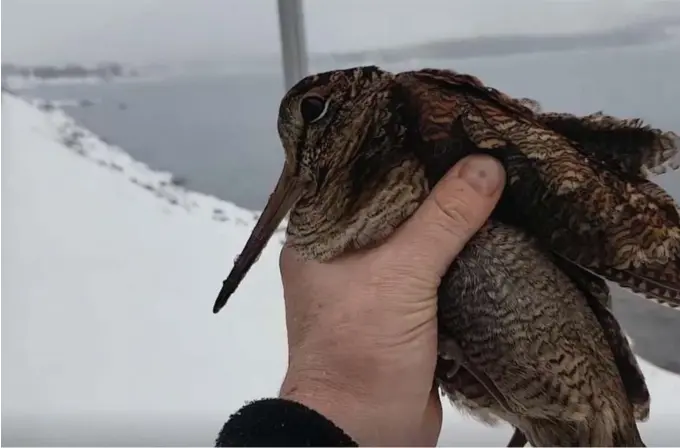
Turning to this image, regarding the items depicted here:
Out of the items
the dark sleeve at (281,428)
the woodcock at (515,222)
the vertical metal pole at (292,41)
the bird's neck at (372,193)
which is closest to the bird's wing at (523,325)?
the woodcock at (515,222)

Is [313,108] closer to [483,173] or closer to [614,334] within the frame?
[483,173]

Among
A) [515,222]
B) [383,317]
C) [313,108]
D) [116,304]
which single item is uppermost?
[313,108]

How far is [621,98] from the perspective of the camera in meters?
1.32

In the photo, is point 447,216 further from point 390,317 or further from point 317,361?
point 317,361

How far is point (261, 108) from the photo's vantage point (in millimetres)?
1392

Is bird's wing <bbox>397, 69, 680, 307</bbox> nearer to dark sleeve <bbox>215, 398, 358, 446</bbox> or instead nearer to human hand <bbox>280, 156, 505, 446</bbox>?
human hand <bbox>280, 156, 505, 446</bbox>

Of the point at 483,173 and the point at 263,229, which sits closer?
the point at 483,173

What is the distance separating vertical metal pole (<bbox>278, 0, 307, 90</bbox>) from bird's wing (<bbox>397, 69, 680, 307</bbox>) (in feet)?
0.87

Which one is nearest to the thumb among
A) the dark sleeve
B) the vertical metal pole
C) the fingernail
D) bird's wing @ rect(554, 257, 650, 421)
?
the fingernail

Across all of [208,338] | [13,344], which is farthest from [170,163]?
[13,344]

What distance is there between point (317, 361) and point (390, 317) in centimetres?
13

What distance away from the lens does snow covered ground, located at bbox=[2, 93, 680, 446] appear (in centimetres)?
140

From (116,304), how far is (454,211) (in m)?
0.66

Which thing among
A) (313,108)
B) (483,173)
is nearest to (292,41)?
(313,108)
